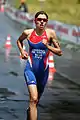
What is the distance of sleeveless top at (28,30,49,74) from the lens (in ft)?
28.1

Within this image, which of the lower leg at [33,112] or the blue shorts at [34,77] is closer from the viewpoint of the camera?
the lower leg at [33,112]

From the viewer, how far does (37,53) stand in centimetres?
860

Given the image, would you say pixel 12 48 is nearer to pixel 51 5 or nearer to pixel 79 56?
pixel 79 56

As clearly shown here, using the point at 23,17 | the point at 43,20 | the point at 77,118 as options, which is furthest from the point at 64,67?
the point at 23,17

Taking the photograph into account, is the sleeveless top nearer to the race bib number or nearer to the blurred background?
the race bib number

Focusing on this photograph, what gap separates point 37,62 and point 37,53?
172 millimetres

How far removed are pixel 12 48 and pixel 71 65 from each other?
7.36m

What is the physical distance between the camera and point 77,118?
379 inches

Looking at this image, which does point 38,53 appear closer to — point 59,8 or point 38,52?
point 38,52

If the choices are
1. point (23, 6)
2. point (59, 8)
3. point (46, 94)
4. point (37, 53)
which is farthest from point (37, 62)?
point (59, 8)

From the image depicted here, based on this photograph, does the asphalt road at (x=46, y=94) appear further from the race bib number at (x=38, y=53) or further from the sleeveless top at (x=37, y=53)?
the race bib number at (x=38, y=53)

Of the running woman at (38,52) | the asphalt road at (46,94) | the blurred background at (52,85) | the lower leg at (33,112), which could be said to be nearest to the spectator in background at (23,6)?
the blurred background at (52,85)

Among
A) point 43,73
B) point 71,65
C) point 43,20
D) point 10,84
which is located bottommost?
point 71,65

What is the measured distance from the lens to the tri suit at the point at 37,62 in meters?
8.55
